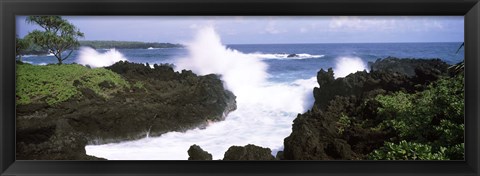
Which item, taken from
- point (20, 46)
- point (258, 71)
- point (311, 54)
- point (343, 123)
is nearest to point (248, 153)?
point (258, 71)

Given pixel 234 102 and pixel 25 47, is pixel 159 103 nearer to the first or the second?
pixel 234 102

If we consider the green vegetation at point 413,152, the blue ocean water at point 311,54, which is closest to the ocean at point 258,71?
the blue ocean water at point 311,54

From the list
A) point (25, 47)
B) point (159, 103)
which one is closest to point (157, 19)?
point (159, 103)

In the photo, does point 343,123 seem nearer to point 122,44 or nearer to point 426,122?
point 426,122

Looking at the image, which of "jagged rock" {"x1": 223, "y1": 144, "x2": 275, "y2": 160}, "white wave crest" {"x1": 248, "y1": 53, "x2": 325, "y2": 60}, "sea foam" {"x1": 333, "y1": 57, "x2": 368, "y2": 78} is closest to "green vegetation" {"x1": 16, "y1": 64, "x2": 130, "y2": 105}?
"jagged rock" {"x1": 223, "y1": 144, "x2": 275, "y2": 160}

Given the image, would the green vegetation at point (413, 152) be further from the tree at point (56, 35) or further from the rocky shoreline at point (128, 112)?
the tree at point (56, 35)

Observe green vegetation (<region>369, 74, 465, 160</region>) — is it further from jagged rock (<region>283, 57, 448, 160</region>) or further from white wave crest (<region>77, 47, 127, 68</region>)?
white wave crest (<region>77, 47, 127, 68</region>)
